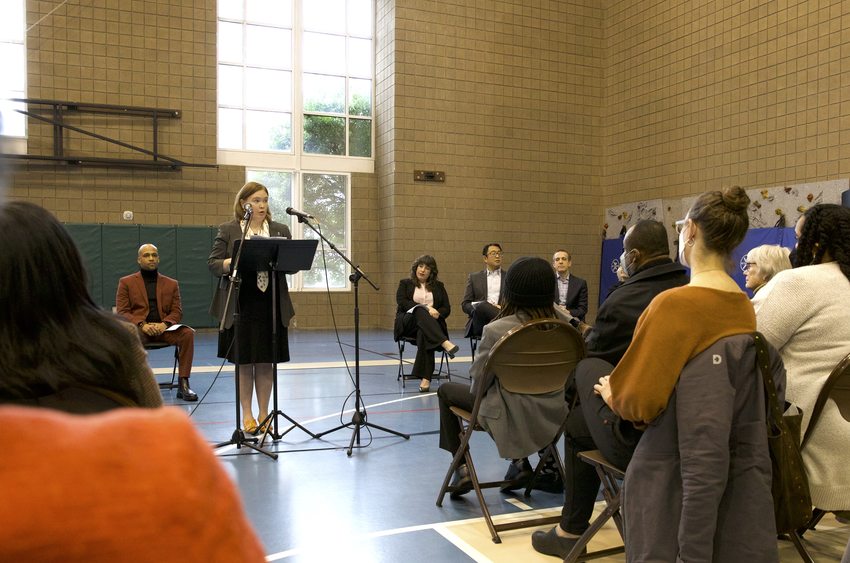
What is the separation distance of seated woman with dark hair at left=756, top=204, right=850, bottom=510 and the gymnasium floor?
2.14 ft

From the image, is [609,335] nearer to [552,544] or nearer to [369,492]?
[552,544]

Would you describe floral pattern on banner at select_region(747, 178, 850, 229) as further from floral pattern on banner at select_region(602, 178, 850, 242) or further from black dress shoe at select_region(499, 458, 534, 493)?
black dress shoe at select_region(499, 458, 534, 493)

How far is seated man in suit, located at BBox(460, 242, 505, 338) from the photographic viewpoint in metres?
7.34

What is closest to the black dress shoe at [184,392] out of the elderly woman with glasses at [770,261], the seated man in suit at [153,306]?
the seated man in suit at [153,306]

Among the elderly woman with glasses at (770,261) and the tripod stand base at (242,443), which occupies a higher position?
the elderly woman with glasses at (770,261)

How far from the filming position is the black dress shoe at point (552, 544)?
2.78m

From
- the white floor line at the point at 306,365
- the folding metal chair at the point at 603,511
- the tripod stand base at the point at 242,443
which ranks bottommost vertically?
the white floor line at the point at 306,365

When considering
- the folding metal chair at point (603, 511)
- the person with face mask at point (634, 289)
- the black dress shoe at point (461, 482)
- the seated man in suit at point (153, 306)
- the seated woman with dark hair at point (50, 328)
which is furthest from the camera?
the seated man in suit at point (153, 306)

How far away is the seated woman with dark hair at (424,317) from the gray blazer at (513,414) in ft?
11.5

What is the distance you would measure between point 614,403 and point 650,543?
394mm

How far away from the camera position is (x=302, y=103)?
1247 centimetres

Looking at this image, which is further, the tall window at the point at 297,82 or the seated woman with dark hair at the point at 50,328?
the tall window at the point at 297,82

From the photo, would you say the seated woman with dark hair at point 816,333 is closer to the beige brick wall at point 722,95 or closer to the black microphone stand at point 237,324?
the black microphone stand at point 237,324

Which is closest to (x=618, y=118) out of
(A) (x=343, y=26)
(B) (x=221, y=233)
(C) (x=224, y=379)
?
(A) (x=343, y=26)
